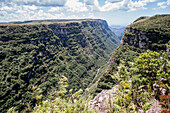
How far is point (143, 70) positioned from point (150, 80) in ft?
2.94

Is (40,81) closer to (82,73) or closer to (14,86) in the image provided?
(14,86)

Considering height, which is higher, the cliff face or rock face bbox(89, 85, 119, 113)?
rock face bbox(89, 85, 119, 113)

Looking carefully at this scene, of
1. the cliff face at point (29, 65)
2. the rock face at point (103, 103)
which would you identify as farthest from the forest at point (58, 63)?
the rock face at point (103, 103)

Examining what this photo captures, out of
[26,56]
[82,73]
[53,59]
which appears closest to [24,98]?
[26,56]

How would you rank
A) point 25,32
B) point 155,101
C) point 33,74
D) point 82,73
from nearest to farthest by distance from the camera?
point 155,101, point 33,74, point 25,32, point 82,73

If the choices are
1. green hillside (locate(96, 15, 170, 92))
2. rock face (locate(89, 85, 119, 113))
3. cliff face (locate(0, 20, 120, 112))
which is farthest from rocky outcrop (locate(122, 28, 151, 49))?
cliff face (locate(0, 20, 120, 112))

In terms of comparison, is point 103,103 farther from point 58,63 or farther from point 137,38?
point 58,63

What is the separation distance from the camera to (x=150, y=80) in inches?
291

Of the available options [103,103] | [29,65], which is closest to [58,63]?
[29,65]

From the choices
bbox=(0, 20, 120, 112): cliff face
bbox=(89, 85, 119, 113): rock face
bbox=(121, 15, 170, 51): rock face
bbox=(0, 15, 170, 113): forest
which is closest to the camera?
bbox=(89, 85, 119, 113): rock face

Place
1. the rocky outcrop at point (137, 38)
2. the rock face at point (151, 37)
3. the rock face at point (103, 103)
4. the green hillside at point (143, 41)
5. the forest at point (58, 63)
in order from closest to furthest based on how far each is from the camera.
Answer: the rock face at point (103, 103) < the forest at point (58, 63) < the rock face at point (151, 37) < the green hillside at point (143, 41) < the rocky outcrop at point (137, 38)

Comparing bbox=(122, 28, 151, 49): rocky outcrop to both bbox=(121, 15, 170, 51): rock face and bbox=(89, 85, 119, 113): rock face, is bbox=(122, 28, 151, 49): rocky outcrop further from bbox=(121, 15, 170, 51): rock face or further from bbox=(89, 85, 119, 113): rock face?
bbox=(89, 85, 119, 113): rock face

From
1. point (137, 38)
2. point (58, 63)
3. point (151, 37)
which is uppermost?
point (151, 37)

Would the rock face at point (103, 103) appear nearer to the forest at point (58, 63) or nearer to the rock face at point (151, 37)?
the forest at point (58, 63)
